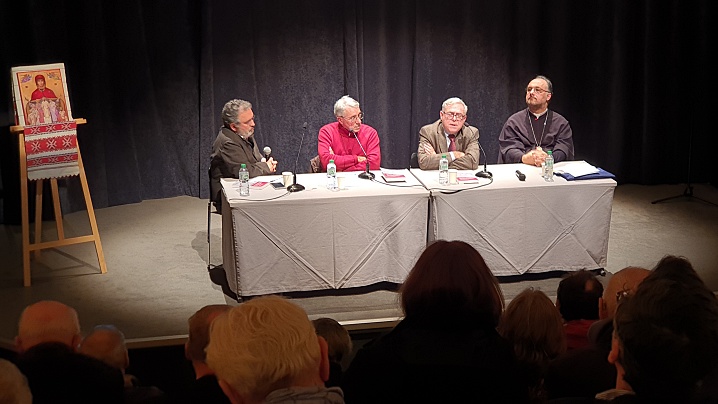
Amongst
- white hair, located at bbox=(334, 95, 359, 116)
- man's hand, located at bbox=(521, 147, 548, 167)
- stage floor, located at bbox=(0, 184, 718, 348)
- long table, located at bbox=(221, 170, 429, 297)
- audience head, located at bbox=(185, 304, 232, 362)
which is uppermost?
white hair, located at bbox=(334, 95, 359, 116)

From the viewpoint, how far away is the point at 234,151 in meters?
5.73

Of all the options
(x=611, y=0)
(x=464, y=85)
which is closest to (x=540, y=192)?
(x=464, y=85)

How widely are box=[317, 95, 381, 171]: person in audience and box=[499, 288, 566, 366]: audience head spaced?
3595mm

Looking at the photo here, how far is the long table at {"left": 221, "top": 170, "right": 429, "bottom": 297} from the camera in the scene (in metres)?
5.07

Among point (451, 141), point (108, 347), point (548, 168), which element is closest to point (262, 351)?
point (108, 347)

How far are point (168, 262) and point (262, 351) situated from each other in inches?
166

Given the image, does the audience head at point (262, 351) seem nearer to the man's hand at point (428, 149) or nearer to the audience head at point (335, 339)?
the audience head at point (335, 339)

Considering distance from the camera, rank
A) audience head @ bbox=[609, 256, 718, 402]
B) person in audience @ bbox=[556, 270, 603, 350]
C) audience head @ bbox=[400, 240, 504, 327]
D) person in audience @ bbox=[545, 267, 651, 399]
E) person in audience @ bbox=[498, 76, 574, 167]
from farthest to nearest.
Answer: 1. person in audience @ bbox=[498, 76, 574, 167]
2. person in audience @ bbox=[556, 270, 603, 350]
3. person in audience @ bbox=[545, 267, 651, 399]
4. audience head @ bbox=[400, 240, 504, 327]
5. audience head @ bbox=[609, 256, 718, 402]

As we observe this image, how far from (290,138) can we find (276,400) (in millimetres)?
5972

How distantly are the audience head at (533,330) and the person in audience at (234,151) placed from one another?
330 centimetres

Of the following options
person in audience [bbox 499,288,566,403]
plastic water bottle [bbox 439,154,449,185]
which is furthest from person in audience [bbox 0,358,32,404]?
plastic water bottle [bbox 439,154,449,185]

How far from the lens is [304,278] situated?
524cm

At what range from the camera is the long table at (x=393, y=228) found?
201 inches

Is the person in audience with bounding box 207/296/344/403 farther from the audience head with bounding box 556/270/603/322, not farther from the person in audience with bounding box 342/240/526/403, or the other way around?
the audience head with bounding box 556/270/603/322
